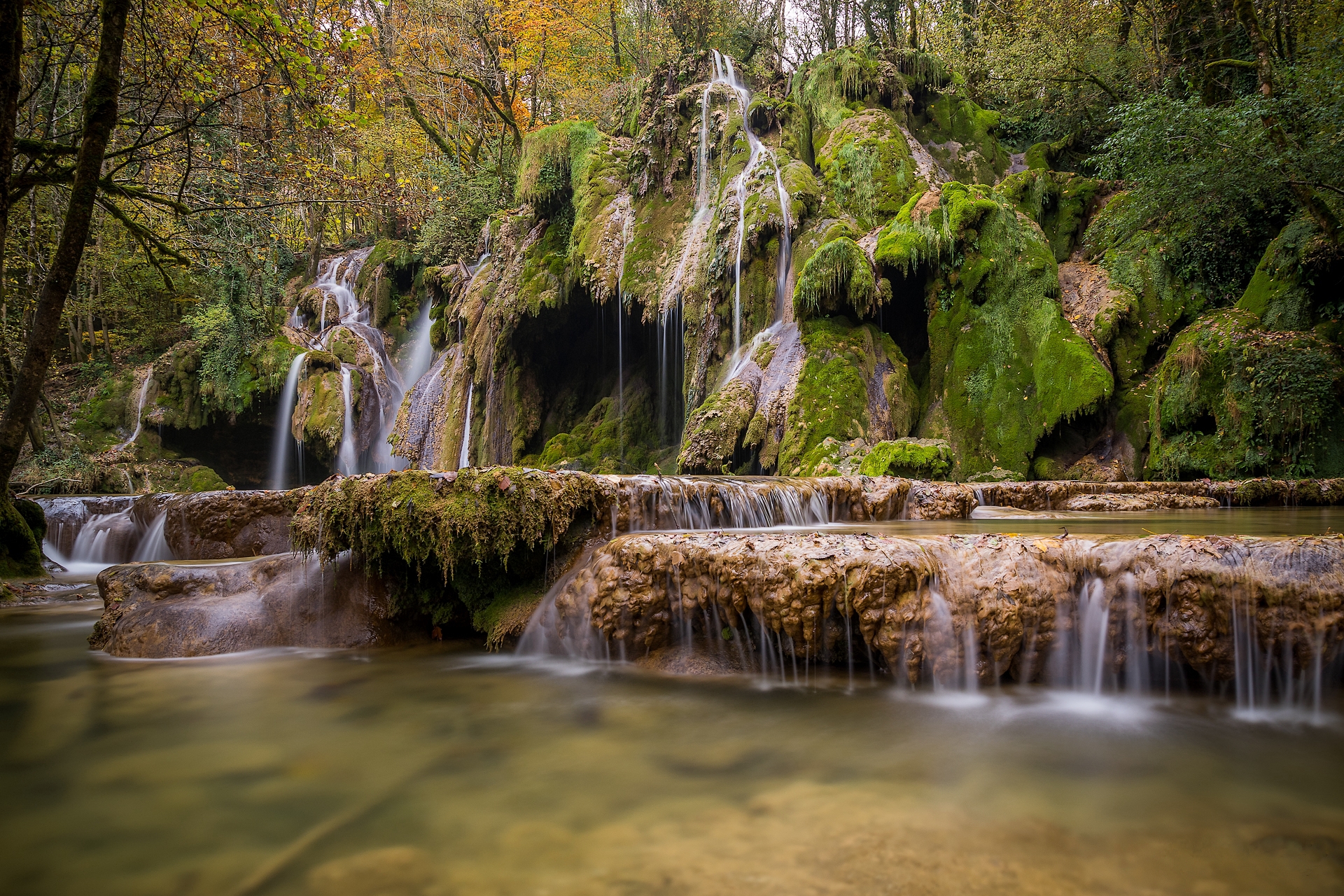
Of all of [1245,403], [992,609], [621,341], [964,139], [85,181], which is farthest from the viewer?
[964,139]

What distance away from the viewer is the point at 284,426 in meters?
18.2

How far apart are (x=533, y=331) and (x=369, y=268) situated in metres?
9.91

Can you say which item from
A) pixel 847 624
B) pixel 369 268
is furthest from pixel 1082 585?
pixel 369 268

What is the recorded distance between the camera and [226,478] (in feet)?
62.7

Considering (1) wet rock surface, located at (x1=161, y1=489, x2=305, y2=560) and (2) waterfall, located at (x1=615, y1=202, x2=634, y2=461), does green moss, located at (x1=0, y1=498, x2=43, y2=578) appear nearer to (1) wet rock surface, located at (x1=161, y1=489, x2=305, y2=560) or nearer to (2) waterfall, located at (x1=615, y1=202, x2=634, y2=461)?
(1) wet rock surface, located at (x1=161, y1=489, x2=305, y2=560)

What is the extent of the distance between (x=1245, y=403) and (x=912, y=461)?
4.66 meters

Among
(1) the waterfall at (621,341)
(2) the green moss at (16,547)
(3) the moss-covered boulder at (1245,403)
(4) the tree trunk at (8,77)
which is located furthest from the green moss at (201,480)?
(3) the moss-covered boulder at (1245,403)

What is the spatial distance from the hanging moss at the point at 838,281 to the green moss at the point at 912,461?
3.53 meters

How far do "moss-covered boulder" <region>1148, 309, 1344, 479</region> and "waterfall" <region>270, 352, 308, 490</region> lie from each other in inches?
774

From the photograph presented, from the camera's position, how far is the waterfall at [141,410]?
56.4ft

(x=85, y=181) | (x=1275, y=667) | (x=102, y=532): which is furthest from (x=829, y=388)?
(x=102, y=532)

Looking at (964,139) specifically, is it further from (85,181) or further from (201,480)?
(201,480)

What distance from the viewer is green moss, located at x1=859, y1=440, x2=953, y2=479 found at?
9367 millimetres

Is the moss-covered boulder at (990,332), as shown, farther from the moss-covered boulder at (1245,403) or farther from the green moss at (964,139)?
the green moss at (964,139)
